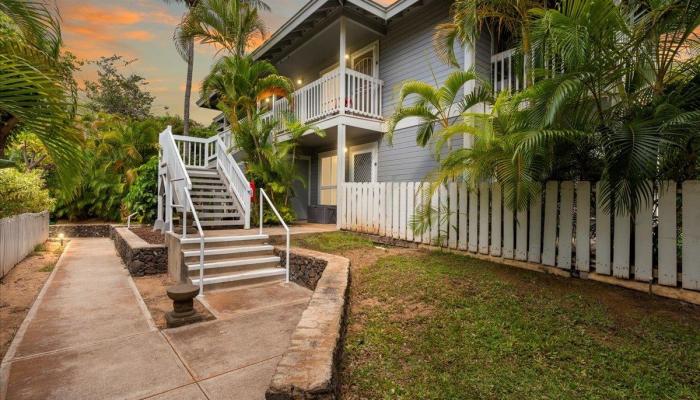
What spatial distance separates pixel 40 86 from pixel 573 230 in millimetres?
5330

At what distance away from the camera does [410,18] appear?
28.3 feet

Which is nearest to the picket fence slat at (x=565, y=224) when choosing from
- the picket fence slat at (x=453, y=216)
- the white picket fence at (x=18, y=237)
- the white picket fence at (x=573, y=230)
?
the white picket fence at (x=573, y=230)

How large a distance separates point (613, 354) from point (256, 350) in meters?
2.78

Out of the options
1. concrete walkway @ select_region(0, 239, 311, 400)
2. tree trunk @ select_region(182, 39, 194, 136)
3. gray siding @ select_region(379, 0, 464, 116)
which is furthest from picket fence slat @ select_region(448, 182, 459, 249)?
tree trunk @ select_region(182, 39, 194, 136)

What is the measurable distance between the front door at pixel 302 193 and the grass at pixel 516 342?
8.40m

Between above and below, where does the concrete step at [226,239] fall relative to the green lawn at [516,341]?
above

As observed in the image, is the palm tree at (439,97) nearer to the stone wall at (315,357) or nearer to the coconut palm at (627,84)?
the coconut palm at (627,84)

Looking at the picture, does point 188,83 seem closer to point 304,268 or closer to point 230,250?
point 230,250

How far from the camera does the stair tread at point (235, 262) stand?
473 cm

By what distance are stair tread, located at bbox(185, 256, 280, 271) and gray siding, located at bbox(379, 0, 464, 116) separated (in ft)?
17.2

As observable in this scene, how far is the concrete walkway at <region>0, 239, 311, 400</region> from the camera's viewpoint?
2211mm

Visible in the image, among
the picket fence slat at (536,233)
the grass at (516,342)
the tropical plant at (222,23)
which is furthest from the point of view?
the tropical plant at (222,23)

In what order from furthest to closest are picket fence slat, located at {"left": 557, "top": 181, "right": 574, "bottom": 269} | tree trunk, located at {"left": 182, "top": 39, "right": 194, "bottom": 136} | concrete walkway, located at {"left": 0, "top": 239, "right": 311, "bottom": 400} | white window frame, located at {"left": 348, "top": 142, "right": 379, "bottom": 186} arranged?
tree trunk, located at {"left": 182, "top": 39, "right": 194, "bottom": 136}
white window frame, located at {"left": 348, "top": 142, "right": 379, "bottom": 186}
picket fence slat, located at {"left": 557, "top": 181, "right": 574, "bottom": 269}
concrete walkway, located at {"left": 0, "top": 239, "right": 311, "bottom": 400}

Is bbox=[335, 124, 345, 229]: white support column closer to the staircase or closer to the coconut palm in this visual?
the staircase
